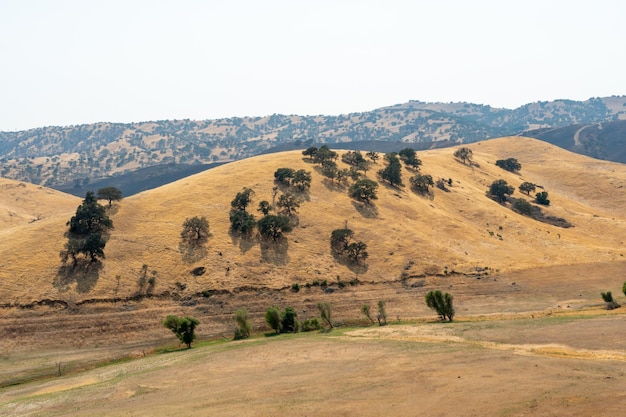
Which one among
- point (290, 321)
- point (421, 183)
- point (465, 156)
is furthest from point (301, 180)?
point (465, 156)

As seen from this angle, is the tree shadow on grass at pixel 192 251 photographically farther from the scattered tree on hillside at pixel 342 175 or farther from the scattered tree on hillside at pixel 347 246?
the scattered tree on hillside at pixel 342 175

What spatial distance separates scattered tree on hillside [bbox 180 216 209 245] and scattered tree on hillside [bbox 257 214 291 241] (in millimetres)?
10569

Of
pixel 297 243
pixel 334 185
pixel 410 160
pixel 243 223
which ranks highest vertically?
pixel 410 160

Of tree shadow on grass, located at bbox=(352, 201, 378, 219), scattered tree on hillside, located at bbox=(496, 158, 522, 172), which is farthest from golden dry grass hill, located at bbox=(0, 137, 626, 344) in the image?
scattered tree on hillside, located at bbox=(496, 158, 522, 172)

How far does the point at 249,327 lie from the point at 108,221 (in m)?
40.0

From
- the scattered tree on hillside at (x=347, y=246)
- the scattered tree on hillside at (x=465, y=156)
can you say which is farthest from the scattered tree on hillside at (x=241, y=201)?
the scattered tree on hillside at (x=465, y=156)

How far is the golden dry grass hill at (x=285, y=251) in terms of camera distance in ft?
242

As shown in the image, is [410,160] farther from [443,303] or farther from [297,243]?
[443,303]

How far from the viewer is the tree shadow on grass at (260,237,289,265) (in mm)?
85875

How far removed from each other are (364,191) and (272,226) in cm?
2849

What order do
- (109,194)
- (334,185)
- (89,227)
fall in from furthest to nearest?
(334,185) < (109,194) < (89,227)

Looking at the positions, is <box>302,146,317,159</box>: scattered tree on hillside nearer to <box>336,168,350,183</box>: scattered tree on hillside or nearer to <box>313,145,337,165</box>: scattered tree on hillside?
<box>313,145,337,165</box>: scattered tree on hillside

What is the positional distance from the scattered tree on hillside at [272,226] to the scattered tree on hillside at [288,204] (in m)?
7.67

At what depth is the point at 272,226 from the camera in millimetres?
90625
